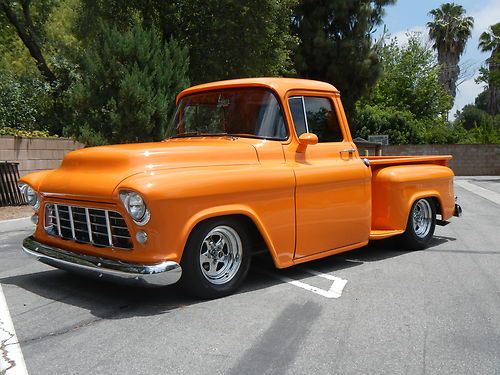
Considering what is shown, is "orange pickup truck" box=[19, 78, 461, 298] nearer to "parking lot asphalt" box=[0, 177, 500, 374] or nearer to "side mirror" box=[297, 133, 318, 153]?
"side mirror" box=[297, 133, 318, 153]

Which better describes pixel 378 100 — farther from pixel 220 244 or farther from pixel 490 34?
pixel 220 244

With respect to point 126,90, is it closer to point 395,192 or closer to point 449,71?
point 395,192

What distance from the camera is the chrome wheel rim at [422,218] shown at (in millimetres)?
7512

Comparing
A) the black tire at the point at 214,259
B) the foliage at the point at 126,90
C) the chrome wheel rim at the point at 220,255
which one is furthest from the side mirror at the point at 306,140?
the foliage at the point at 126,90

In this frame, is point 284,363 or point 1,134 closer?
point 284,363

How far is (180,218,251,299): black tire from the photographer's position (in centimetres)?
466

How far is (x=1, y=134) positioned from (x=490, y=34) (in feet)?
138

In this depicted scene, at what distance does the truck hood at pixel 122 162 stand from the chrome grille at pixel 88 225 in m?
0.15

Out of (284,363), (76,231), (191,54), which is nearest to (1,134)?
(191,54)

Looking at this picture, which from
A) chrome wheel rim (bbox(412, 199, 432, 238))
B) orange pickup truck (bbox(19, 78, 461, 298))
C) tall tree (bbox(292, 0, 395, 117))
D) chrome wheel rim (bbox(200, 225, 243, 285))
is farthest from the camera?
tall tree (bbox(292, 0, 395, 117))

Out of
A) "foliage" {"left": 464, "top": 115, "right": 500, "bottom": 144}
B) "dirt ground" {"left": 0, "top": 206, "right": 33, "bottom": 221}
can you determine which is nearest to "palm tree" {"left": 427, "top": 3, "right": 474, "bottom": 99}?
"foliage" {"left": 464, "top": 115, "right": 500, "bottom": 144}

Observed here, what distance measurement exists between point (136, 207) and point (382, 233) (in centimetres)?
342

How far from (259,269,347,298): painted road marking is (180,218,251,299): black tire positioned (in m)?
0.71

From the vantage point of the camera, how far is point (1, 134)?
1312 centimetres
